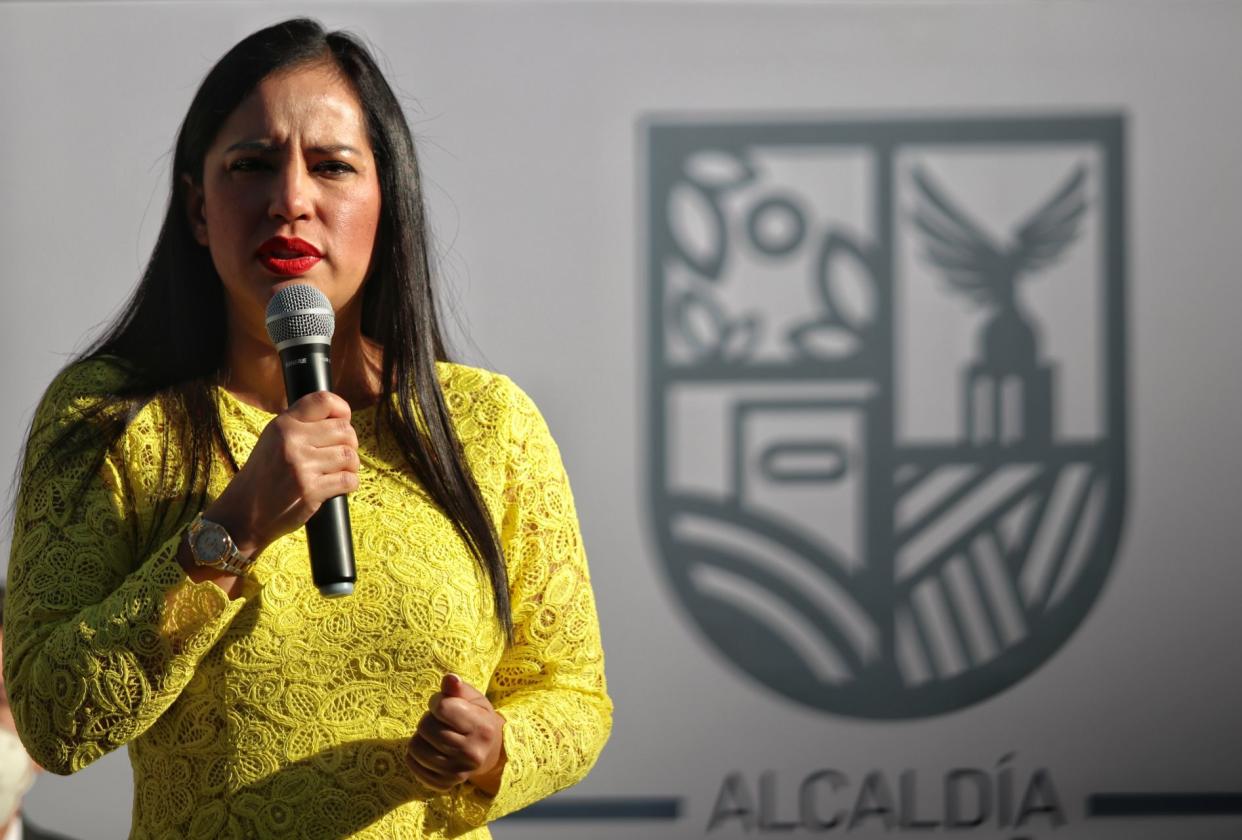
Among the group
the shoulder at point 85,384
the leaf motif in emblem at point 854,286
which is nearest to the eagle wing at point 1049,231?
the leaf motif in emblem at point 854,286

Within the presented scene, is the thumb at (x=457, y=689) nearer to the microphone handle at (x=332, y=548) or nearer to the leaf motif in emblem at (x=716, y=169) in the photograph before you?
the microphone handle at (x=332, y=548)

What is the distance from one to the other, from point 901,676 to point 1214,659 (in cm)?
74

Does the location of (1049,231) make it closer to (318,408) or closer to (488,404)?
(488,404)

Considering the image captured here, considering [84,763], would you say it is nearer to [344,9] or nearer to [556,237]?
[556,237]

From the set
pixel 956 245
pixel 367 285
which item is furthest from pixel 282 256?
pixel 956 245

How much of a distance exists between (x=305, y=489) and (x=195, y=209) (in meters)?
0.40

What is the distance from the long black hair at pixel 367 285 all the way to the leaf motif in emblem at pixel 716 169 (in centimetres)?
190

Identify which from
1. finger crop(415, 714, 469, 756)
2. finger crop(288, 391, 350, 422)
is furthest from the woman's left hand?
finger crop(288, 391, 350, 422)

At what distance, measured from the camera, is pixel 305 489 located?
3.64ft

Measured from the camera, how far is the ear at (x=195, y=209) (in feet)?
4.47

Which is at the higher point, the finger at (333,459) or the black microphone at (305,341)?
the black microphone at (305,341)

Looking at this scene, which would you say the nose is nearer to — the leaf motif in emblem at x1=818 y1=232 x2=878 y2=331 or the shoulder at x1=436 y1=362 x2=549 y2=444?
the shoulder at x1=436 y1=362 x2=549 y2=444

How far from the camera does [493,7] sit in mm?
3270

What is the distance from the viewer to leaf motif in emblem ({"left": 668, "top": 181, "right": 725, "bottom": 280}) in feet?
10.7
